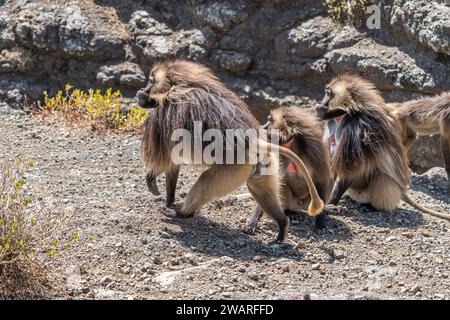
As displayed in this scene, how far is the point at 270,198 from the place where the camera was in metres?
5.93

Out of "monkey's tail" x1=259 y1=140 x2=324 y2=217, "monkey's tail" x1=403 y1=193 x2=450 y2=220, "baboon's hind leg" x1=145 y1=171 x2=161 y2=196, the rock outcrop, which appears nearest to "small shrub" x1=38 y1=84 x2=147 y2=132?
the rock outcrop

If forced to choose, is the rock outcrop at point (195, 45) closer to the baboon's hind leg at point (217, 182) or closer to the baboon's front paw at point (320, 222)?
the baboon's front paw at point (320, 222)

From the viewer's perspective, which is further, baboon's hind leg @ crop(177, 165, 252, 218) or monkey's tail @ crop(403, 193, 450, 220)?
monkey's tail @ crop(403, 193, 450, 220)

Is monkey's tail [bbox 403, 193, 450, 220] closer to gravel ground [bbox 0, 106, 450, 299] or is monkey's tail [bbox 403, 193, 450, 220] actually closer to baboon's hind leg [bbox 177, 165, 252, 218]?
gravel ground [bbox 0, 106, 450, 299]

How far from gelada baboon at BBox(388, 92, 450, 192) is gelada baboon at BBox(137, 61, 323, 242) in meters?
2.62

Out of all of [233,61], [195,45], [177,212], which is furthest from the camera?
[195,45]

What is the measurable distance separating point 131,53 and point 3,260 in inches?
222

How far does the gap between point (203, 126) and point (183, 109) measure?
0.20 metres

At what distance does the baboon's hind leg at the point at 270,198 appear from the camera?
5.88 m

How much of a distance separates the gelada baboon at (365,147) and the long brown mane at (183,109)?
125 centimetres

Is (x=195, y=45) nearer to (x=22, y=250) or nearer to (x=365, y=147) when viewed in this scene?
(x=365, y=147)

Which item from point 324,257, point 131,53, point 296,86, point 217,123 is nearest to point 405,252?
point 324,257

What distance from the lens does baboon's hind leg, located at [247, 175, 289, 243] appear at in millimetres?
5879

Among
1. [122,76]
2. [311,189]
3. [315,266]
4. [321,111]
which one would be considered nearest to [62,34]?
[122,76]
